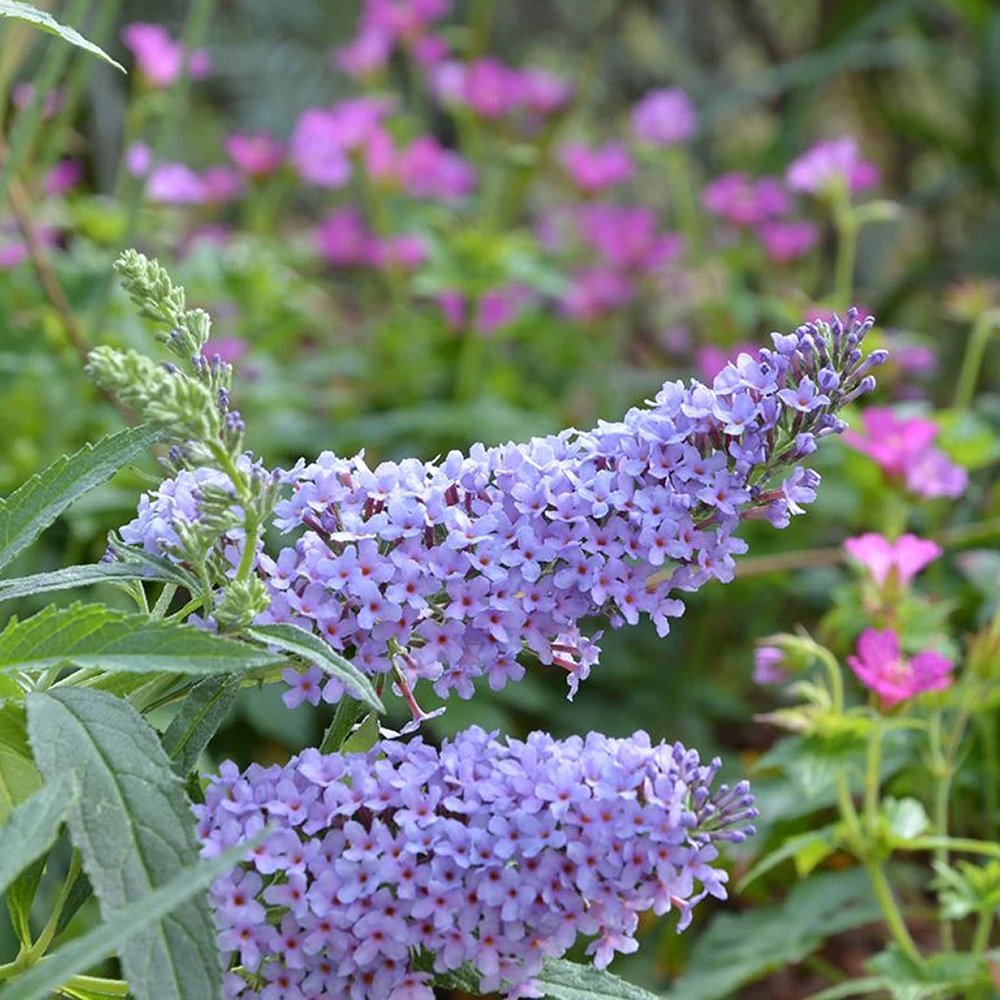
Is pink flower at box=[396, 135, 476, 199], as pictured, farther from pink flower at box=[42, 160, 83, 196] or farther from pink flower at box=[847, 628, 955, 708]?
pink flower at box=[847, 628, 955, 708]

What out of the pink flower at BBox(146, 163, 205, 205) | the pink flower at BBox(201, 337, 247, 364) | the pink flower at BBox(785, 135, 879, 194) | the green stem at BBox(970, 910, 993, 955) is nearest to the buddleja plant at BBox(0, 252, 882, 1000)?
the green stem at BBox(970, 910, 993, 955)

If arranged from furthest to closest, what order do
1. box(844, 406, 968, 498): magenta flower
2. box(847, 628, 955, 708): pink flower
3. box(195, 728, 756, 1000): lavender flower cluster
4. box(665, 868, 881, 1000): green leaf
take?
box(844, 406, 968, 498): magenta flower < box(665, 868, 881, 1000): green leaf < box(847, 628, 955, 708): pink flower < box(195, 728, 756, 1000): lavender flower cluster

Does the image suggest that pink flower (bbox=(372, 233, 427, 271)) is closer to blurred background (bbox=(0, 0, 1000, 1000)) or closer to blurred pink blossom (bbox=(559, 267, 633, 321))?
blurred background (bbox=(0, 0, 1000, 1000))

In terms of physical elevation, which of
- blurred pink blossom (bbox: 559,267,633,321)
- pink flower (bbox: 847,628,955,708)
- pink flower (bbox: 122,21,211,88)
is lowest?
pink flower (bbox: 847,628,955,708)

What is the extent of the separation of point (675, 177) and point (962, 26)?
37.0 inches

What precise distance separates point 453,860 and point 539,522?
162mm

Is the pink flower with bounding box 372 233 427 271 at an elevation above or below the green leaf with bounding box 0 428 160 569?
above

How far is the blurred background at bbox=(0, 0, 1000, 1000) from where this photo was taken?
1.62 m

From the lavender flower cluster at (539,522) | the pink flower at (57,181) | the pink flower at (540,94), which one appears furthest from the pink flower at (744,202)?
the lavender flower cluster at (539,522)

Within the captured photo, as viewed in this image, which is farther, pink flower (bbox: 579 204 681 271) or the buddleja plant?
pink flower (bbox: 579 204 681 271)

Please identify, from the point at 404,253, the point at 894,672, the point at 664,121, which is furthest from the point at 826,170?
the point at 894,672

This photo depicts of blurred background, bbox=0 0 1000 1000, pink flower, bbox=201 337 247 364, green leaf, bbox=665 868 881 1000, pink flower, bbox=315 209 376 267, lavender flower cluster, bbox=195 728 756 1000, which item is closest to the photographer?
lavender flower cluster, bbox=195 728 756 1000

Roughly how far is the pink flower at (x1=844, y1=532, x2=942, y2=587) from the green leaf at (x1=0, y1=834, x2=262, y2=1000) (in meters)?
0.76

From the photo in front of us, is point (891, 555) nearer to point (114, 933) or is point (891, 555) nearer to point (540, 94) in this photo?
point (114, 933)
